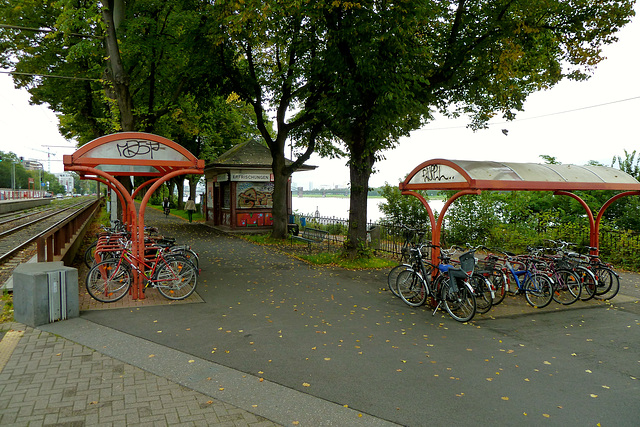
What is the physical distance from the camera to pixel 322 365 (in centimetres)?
513

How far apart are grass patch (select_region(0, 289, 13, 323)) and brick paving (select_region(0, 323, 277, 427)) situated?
57.5 inches

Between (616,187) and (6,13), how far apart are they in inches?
772

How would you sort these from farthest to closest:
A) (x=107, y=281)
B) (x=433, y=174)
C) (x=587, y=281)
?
1. (x=587, y=281)
2. (x=433, y=174)
3. (x=107, y=281)

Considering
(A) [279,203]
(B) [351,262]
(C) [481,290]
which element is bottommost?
(B) [351,262]

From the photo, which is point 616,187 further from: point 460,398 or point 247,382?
point 247,382

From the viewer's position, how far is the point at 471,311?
23.4ft

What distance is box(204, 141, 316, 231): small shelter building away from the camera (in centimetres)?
2034

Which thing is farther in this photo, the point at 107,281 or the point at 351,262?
the point at 351,262

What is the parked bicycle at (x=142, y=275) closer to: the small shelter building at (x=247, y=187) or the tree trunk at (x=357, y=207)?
the tree trunk at (x=357, y=207)

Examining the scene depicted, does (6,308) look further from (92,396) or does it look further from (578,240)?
(578,240)

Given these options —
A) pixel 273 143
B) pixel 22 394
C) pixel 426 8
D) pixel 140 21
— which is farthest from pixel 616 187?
pixel 140 21

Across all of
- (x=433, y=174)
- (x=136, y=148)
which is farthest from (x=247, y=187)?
(x=433, y=174)

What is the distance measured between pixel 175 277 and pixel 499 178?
604 cm

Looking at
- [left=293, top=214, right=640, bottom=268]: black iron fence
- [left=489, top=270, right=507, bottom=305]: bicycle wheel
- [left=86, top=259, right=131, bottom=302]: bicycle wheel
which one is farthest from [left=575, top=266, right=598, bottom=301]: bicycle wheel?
[left=86, top=259, right=131, bottom=302]: bicycle wheel
